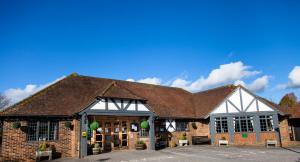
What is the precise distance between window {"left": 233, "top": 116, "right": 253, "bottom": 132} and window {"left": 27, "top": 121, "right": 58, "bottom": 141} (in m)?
14.8

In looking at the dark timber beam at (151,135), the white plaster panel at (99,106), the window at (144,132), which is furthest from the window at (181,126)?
→ the white plaster panel at (99,106)

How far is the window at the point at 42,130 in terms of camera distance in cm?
1508

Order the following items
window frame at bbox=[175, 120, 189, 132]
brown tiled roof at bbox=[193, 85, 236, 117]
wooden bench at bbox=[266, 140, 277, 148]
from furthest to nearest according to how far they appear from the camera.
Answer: brown tiled roof at bbox=[193, 85, 236, 117] → window frame at bbox=[175, 120, 189, 132] → wooden bench at bbox=[266, 140, 277, 148]

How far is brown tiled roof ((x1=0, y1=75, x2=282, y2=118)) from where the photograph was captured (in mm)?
15844

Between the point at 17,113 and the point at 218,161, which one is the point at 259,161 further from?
the point at 17,113

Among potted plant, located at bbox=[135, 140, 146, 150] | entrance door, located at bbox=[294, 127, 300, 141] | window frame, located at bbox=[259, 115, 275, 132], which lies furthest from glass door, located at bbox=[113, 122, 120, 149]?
entrance door, located at bbox=[294, 127, 300, 141]

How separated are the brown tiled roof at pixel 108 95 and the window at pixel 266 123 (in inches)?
153

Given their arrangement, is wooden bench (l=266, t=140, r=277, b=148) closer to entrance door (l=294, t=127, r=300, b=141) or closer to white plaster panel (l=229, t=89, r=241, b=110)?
white plaster panel (l=229, t=89, r=241, b=110)

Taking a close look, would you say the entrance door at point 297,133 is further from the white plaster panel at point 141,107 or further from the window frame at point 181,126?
the white plaster panel at point 141,107

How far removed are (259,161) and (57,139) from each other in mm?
11747

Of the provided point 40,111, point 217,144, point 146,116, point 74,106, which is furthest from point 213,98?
point 40,111

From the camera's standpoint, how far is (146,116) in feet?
61.8

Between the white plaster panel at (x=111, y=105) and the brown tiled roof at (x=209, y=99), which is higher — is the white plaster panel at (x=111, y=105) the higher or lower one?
the lower one

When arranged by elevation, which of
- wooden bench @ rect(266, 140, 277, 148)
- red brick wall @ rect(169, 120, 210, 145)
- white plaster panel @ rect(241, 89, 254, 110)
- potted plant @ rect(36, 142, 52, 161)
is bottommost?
wooden bench @ rect(266, 140, 277, 148)
